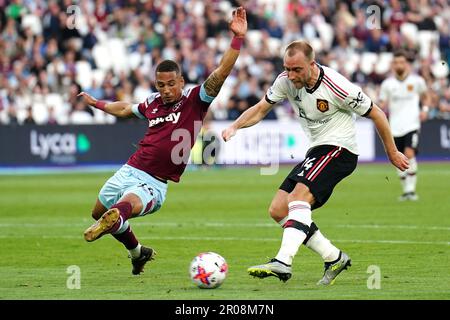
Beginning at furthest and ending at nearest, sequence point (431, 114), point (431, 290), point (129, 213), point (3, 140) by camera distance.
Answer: point (431, 114)
point (3, 140)
point (129, 213)
point (431, 290)

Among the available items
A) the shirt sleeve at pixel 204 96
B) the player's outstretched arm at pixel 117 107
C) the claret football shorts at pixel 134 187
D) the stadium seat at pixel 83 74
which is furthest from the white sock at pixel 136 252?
the stadium seat at pixel 83 74

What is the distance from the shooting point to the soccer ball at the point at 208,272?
31.8ft

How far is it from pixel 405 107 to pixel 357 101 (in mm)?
10867

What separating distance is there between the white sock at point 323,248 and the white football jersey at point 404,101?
10531 mm

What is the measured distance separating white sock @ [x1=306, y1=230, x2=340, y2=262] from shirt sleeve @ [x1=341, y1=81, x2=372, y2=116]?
126 cm

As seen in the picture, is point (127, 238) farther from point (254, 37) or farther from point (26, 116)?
point (254, 37)

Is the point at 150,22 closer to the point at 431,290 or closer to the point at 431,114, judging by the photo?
the point at 431,114

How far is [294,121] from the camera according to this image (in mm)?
29922

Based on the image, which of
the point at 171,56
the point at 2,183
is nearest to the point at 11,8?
the point at 171,56

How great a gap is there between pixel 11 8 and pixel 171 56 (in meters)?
5.08

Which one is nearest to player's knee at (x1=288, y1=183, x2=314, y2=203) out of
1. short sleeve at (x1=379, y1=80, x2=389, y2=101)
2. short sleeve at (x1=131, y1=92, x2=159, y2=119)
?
short sleeve at (x1=131, y1=92, x2=159, y2=119)

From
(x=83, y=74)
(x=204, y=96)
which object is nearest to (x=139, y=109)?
(x=204, y=96)

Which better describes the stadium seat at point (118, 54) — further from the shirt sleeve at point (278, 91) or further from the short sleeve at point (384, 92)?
the shirt sleeve at point (278, 91)

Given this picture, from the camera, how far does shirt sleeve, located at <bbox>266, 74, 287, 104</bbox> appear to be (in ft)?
34.1
